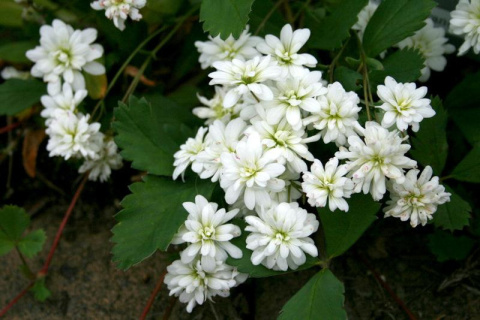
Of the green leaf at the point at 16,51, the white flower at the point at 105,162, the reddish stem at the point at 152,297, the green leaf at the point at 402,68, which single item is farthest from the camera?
the green leaf at the point at 16,51

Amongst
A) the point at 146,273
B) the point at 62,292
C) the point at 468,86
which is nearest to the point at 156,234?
the point at 146,273

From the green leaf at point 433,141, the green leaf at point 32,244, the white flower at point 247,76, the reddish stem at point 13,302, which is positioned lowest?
the reddish stem at point 13,302

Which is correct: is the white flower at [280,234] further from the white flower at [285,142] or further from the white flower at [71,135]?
the white flower at [71,135]

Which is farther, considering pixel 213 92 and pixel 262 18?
pixel 213 92

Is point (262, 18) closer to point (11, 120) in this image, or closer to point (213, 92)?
point (213, 92)

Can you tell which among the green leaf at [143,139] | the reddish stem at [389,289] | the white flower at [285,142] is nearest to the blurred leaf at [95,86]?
the green leaf at [143,139]

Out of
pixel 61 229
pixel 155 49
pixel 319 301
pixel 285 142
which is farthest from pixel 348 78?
pixel 61 229

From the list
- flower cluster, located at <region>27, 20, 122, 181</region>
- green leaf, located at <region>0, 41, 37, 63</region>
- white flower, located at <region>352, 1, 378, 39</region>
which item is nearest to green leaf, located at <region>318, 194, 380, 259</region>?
white flower, located at <region>352, 1, 378, 39</region>
